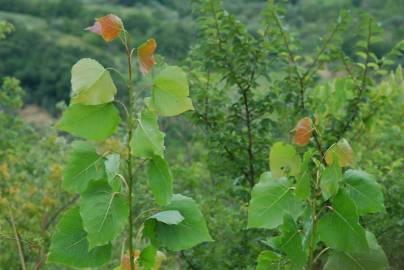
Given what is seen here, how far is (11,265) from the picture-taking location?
261 inches

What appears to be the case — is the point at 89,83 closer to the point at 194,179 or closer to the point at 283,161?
the point at 283,161

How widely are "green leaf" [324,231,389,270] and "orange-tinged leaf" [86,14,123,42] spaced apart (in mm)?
882

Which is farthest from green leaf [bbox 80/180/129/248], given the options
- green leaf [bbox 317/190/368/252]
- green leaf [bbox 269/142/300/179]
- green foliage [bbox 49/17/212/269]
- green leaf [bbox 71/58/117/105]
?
green leaf [bbox 317/190/368/252]

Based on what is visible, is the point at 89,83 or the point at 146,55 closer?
the point at 89,83

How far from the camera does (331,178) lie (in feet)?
6.53

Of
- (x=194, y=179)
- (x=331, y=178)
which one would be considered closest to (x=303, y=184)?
(x=331, y=178)

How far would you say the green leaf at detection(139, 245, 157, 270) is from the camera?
6.96ft

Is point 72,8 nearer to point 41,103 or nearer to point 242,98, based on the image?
point 41,103

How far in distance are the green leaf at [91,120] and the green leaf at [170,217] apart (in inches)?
10.3

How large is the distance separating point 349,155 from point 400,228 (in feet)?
7.81

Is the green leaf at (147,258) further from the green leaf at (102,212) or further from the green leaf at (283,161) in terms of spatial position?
the green leaf at (283,161)

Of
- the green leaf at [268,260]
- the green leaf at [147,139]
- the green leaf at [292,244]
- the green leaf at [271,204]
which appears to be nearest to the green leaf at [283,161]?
the green leaf at [271,204]

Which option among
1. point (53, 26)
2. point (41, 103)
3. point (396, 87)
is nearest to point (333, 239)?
point (396, 87)

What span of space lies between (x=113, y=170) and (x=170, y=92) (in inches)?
10.0
